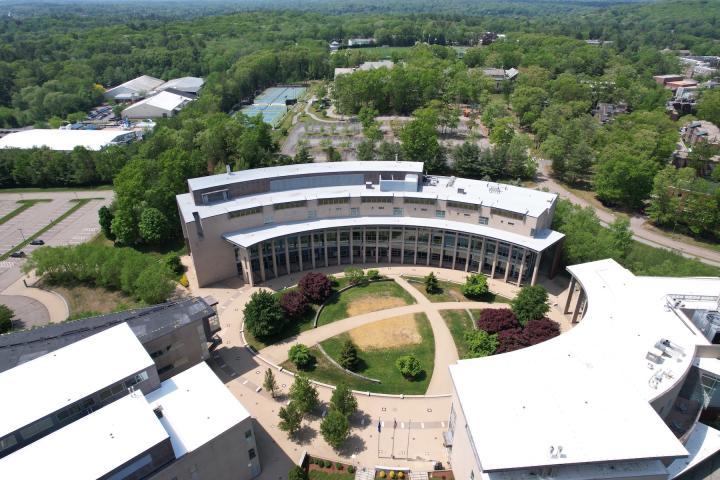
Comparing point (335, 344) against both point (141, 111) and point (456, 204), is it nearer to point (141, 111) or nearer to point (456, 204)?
point (456, 204)

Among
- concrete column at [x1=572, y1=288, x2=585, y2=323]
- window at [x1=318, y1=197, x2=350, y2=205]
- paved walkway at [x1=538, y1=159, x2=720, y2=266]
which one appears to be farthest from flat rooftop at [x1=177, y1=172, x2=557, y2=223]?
paved walkway at [x1=538, y1=159, x2=720, y2=266]

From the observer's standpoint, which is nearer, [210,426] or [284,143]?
[210,426]

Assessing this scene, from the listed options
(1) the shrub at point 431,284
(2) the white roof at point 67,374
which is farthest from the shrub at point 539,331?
(2) the white roof at point 67,374

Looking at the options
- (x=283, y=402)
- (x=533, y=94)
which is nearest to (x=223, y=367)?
(x=283, y=402)

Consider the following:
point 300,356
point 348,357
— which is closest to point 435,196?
point 348,357

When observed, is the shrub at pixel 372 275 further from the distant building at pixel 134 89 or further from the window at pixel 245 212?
the distant building at pixel 134 89

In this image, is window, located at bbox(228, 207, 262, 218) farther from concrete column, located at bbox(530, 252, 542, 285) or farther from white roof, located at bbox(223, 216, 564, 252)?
concrete column, located at bbox(530, 252, 542, 285)

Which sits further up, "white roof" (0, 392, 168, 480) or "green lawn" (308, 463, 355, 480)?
"white roof" (0, 392, 168, 480)

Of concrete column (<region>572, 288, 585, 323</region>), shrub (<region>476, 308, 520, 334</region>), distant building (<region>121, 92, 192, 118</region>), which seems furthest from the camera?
distant building (<region>121, 92, 192, 118</region>)
